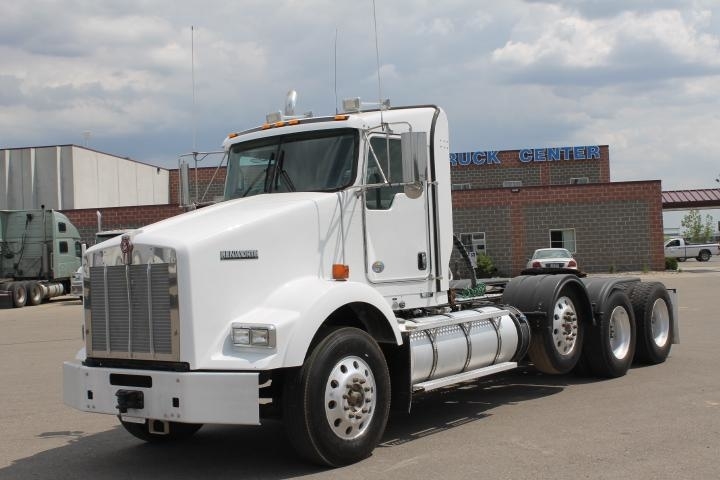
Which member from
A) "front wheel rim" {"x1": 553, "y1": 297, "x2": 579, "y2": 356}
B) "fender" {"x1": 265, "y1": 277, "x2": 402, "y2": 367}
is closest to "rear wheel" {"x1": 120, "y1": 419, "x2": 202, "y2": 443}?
"fender" {"x1": 265, "y1": 277, "x2": 402, "y2": 367}

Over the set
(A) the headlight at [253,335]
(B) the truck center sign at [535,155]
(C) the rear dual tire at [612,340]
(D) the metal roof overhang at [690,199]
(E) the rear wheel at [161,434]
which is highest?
(B) the truck center sign at [535,155]

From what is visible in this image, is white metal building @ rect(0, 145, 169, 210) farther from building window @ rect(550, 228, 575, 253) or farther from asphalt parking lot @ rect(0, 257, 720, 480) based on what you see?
asphalt parking lot @ rect(0, 257, 720, 480)

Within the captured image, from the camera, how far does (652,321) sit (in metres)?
11.7

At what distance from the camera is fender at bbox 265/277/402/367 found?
20.5ft

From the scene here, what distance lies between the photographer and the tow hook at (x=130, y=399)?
20.6 feet

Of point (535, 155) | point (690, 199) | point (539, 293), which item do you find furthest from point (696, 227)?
point (539, 293)

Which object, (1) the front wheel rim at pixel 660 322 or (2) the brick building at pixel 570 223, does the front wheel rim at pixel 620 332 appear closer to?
(1) the front wheel rim at pixel 660 322

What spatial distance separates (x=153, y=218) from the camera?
43.0 metres

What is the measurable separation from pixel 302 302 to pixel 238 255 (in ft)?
2.08

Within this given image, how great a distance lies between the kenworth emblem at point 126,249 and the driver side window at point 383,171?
226 cm

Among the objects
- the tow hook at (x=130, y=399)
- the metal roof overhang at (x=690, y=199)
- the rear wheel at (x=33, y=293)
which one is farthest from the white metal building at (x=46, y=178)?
the metal roof overhang at (x=690, y=199)

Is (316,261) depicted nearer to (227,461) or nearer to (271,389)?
(271,389)

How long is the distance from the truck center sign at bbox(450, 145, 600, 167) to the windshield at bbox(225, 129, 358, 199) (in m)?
48.3

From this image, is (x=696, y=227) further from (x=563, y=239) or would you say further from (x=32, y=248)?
(x=32, y=248)
